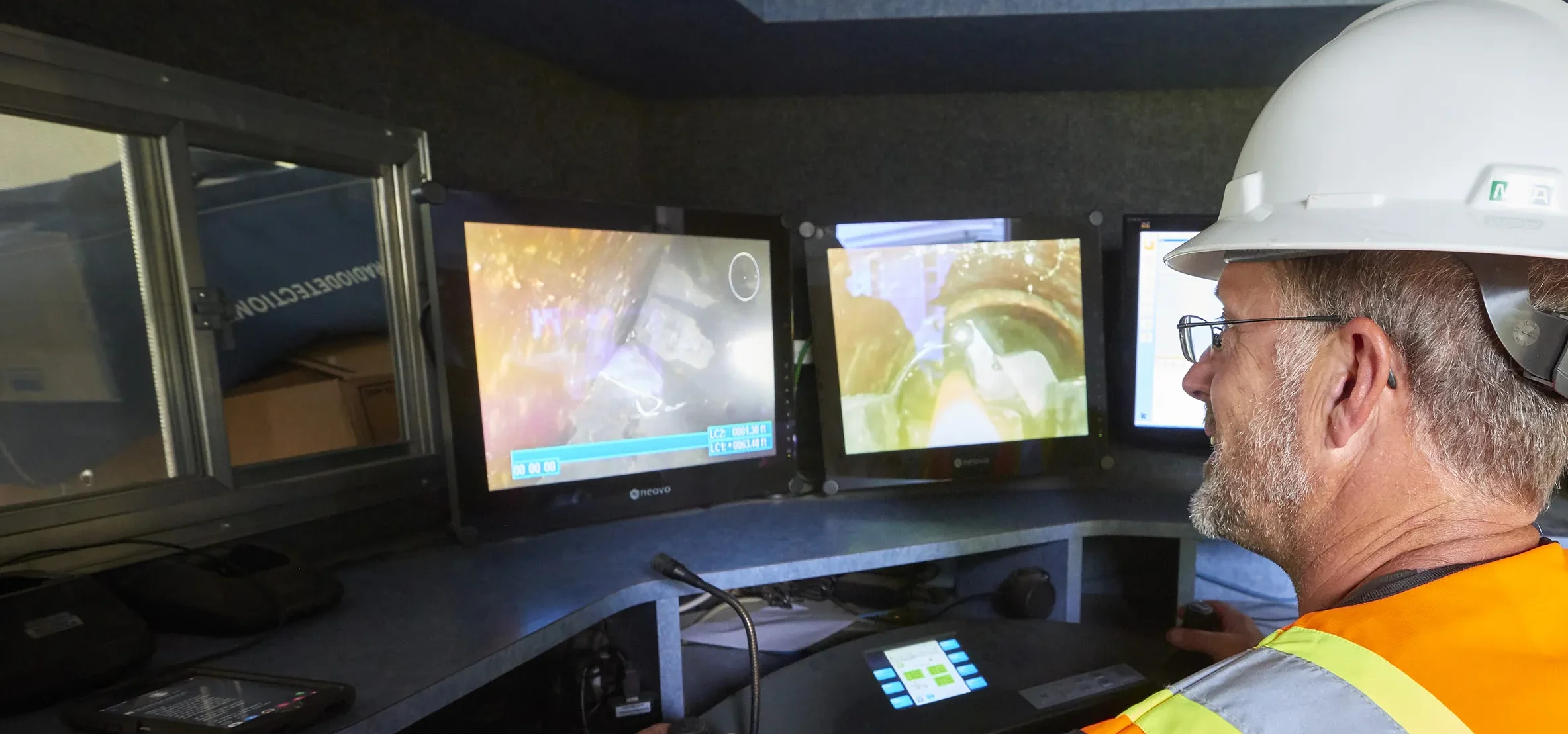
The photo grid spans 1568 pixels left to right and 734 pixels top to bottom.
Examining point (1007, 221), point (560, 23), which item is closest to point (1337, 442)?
point (1007, 221)

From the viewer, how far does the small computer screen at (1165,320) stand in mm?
1135

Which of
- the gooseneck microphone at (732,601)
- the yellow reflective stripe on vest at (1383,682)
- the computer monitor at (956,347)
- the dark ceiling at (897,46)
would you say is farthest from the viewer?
the computer monitor at (956,347)

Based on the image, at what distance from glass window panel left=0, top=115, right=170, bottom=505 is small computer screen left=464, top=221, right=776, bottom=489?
1.04ft

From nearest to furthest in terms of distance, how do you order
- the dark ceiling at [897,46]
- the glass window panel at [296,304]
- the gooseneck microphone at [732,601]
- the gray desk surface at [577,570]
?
the gray desk surface at [577,570], the gooseneck microphone at [732,601], the glass window panel at [296,304], the dark ceiling at [897,46]

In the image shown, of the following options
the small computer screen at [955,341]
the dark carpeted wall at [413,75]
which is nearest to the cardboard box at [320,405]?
the dark carpeted wall at [413,75]

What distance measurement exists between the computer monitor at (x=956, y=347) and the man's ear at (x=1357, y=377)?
0.58 metres

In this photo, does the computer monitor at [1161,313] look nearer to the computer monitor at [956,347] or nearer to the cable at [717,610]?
the computer monitor at [956,347]

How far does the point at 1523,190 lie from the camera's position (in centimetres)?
46

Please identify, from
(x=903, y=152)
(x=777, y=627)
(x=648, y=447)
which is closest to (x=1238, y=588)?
(x=777, y=627)

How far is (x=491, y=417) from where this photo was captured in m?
0.86

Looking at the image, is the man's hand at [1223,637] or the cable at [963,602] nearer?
the man's hand at [1223,637]

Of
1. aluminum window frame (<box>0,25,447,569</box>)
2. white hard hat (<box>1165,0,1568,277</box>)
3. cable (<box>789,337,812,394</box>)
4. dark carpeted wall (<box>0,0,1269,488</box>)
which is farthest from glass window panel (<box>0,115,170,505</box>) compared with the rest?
white hard hat (<box>1165,0,1568,277</box>)

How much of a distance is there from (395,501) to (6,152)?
51cm

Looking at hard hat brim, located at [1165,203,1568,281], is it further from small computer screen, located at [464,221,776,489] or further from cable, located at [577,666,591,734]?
cable, located at [577,666,591,734]
